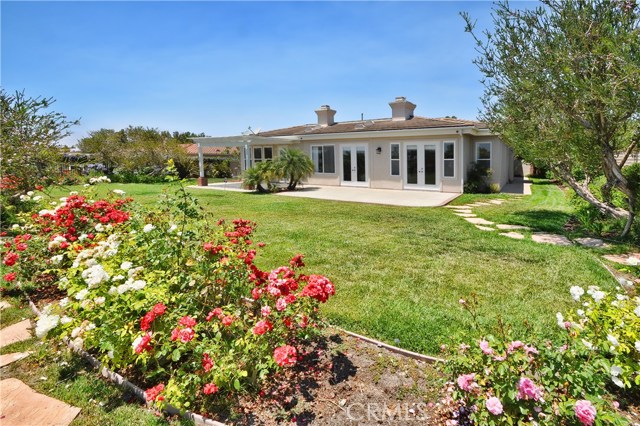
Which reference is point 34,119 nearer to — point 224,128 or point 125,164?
point 125,164

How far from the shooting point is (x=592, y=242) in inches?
288

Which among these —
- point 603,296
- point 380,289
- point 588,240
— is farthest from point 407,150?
point 603,296

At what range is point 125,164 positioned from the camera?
92.4 feet

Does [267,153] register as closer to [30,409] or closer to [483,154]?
[483,154]

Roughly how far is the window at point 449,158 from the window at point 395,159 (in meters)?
2.34

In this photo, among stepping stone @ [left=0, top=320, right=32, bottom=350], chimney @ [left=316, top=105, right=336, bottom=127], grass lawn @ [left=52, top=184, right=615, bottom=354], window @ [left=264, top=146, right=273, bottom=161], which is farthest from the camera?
chimney @ [left=316, top=105, right=336, bottom=127]

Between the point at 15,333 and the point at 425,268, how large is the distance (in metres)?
5.25

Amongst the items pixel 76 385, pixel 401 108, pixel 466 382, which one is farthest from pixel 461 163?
pixel 76 385

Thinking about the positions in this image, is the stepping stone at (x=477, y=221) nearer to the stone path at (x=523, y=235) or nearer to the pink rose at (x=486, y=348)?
the stone path at (x=523, y=235)

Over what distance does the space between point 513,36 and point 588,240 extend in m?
4.86

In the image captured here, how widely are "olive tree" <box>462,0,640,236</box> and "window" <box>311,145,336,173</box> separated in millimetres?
11789

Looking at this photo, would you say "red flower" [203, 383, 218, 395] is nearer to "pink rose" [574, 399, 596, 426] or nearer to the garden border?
the garden border

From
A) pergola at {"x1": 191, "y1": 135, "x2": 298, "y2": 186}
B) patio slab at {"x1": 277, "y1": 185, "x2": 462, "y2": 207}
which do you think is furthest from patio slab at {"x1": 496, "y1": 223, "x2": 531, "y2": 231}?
pergola at {"x1": 191, "y1": 135, "x2": 298, "y2": 186}

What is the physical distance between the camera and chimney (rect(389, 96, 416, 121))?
68.1ft
